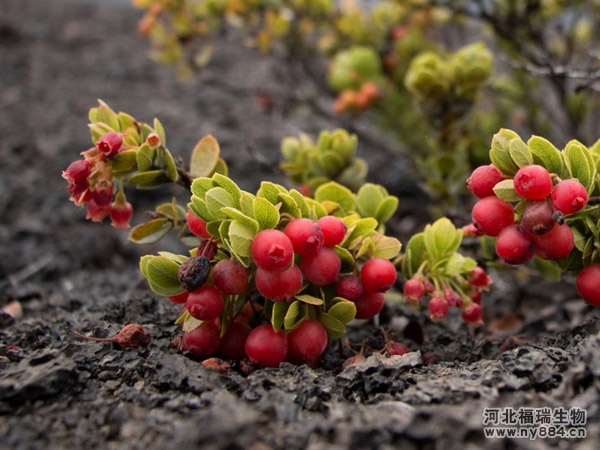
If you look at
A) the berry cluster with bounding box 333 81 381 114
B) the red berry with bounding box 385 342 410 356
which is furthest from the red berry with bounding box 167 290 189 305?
the berry cluster with bounding box 333 81 381 114

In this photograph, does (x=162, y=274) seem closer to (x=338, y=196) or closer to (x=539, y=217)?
(x=338, y=196)

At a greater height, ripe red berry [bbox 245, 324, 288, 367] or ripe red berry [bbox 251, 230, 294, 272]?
ripe red berry [bbox 251, 230, 294, 272]

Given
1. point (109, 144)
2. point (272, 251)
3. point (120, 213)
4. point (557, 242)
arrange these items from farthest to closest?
1. point (120, 213)
2. point (109, 144)
3. point (557, 242)
4. point (272, 251)

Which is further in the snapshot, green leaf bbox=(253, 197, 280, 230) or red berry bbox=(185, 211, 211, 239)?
red berry bbox=(185, 211, 211, 239)

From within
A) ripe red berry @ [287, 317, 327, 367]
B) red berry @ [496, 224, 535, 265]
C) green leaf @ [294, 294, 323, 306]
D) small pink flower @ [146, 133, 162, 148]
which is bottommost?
ripe red berry @ [287, 317, 327, 367]


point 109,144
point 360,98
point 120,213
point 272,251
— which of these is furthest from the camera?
point 360,98

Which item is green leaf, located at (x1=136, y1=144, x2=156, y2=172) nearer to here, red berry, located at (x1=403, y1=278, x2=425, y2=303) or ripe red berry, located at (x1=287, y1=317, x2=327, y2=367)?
ripe red berry, located at (x1=287, y1=317, x2=327, y2=367)

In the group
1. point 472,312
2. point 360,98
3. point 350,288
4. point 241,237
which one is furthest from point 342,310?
point 360,98

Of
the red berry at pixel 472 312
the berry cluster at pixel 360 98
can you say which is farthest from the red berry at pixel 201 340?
the berry cluster at pixel 360 98
